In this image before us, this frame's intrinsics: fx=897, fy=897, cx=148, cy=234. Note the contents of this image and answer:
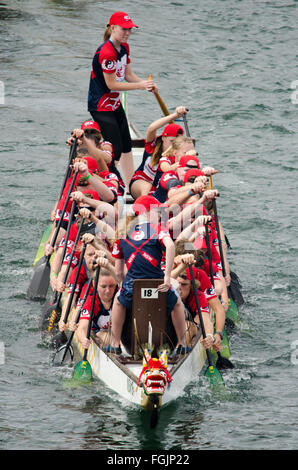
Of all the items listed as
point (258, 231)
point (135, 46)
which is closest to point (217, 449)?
point (258, 231)

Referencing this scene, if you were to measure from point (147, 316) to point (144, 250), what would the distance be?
0.67 metres

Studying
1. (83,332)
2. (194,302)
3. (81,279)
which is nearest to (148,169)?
(81,279)

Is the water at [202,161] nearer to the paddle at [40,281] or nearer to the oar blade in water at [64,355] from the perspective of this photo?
the oar blade in water at [64,355]

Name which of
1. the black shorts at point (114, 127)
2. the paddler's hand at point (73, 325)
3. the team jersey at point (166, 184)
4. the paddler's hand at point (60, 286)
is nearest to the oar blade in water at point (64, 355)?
the paddler's hand at point (73, 325)

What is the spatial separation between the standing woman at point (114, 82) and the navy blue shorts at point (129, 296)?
416 cm

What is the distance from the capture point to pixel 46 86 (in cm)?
2442

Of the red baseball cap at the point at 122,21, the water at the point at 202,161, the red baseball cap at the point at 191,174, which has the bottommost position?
the water at the point at 202,161

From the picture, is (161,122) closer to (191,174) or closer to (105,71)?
(105,71)

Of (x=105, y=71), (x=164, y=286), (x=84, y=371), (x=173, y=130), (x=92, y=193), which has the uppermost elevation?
(x=105, y=71)

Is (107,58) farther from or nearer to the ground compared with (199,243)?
farther from the ground

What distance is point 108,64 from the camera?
40.7 ft

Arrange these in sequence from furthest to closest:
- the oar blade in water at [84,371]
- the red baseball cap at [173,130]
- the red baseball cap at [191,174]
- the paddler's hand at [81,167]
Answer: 1. the red baseball cap at [173,130]
2. the red baseball cap at [191,174]
3. the paddler's hand at [81,167]
4. the oar blade in water at [84,371]

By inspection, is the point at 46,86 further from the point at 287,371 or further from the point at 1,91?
the point at 287,371

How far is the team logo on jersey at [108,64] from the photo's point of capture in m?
12.4
